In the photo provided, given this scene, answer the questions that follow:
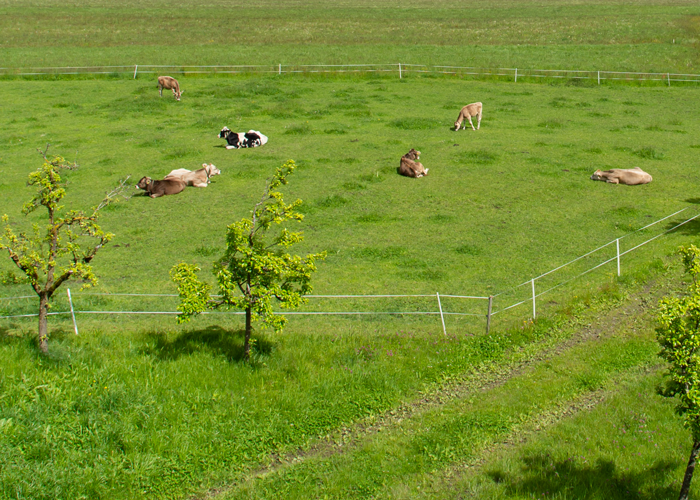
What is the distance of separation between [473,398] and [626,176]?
1320 centimetres

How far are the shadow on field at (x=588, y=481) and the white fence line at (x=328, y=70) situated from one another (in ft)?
113

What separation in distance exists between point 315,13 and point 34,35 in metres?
34.9

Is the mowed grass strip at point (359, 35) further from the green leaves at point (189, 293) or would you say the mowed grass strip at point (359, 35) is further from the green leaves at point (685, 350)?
the green leaves at point (685, 350)

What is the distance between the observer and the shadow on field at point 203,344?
36.9 ft

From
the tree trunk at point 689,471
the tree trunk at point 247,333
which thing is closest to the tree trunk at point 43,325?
the tree trunk at point 247,333

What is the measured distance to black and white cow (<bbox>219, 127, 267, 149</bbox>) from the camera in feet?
82.8

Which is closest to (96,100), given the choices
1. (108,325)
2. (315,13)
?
(108,325)

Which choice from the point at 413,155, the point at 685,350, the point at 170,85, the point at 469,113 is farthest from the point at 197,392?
the point at 170,85

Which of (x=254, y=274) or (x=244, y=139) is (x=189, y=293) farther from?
(x=244, y=139)

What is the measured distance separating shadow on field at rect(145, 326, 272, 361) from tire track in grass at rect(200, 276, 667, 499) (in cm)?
241

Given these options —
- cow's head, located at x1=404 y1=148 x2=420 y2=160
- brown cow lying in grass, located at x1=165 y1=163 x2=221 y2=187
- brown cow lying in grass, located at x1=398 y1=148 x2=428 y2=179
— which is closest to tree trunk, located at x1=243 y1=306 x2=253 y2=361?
brown cow lying in grass, located at x1=165 y1=163 x2=221 y2=187

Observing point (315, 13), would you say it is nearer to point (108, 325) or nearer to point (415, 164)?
point (415, 164)

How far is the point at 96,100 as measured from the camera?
34281 millimetres

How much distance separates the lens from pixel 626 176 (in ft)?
67.6
